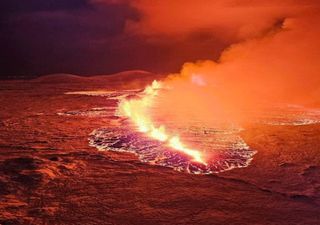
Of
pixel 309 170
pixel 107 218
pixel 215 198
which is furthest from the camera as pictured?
pixel 309 170

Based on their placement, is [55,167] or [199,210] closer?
[199,210]

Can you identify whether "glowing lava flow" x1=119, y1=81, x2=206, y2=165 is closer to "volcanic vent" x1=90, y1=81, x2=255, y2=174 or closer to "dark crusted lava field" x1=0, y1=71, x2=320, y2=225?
"volcanic vent" x1=90, y1=81, x2=255, y2=174

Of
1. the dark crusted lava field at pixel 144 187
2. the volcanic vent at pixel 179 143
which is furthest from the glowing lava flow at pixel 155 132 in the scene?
the dark crusted lava field at pixel 144 187

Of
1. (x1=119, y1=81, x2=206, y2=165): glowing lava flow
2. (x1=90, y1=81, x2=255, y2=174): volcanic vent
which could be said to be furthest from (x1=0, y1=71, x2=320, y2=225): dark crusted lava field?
(x1=119, y1=81, x2=206, y2=165): glowing lava flow

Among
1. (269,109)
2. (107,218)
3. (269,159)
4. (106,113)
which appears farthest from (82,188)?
(269,109)

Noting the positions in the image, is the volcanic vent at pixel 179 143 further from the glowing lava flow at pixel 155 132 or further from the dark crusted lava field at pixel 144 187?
the dark crusted lava field at pixel 144 187

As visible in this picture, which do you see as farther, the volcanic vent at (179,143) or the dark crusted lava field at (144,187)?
the volcanic vent at (179,143)

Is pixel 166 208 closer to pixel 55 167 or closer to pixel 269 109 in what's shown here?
Result: pixel 55 167

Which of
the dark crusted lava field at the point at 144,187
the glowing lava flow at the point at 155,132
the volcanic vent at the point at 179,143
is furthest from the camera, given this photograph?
the glowing lava flow at the point at 155,132
